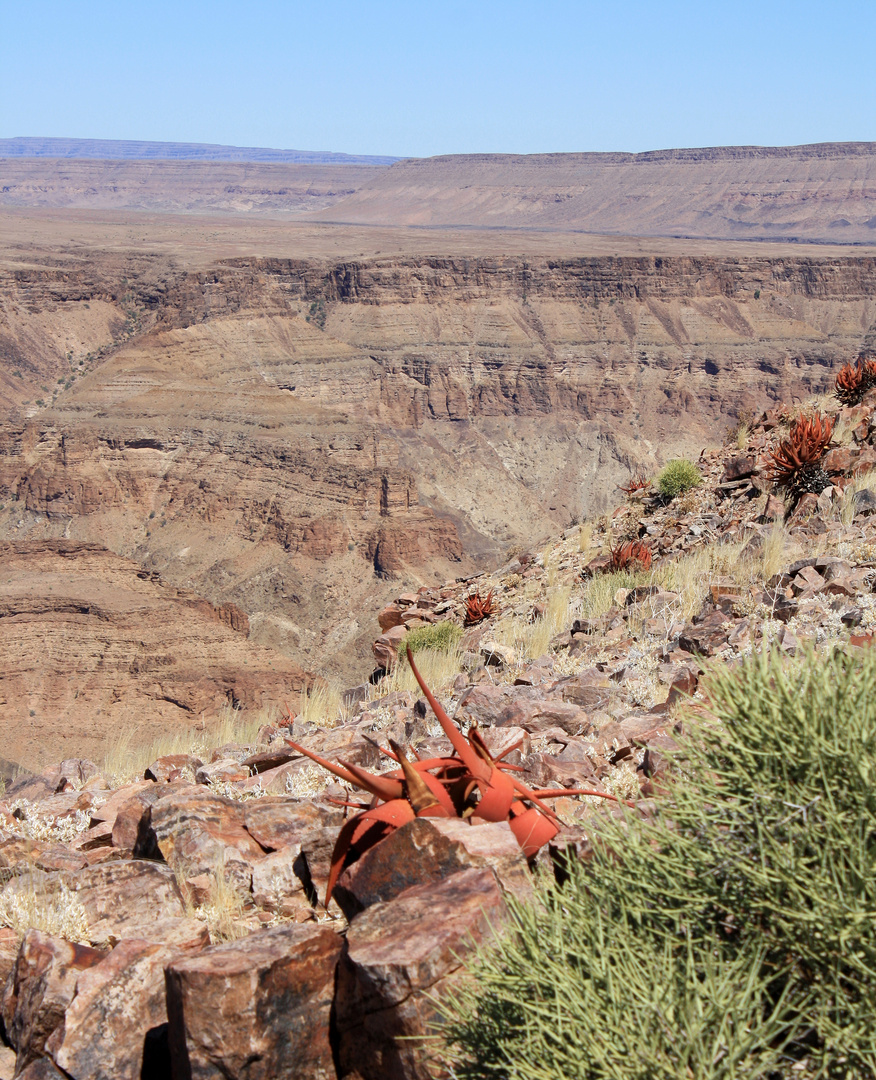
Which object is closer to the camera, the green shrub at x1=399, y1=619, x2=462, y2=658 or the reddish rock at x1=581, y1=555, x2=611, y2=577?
the green shrub at x1=399, y1=619, x2=462, y2=658

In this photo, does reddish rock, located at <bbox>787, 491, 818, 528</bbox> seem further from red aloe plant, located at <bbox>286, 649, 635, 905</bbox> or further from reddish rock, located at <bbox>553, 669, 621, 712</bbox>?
red aloe plant, located at <bbox>286, 649, 635, 905</bbox>

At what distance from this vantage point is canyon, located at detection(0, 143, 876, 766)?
32.4 meters

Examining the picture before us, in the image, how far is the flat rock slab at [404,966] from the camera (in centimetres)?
226

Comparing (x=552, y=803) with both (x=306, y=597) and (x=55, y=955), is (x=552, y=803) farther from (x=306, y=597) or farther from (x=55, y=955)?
(x=306, y=597)

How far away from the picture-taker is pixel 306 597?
45.2 metres

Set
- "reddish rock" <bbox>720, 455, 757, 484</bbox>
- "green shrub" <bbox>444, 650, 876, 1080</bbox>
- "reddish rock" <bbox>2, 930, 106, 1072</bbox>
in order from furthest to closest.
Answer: "reddish rock" <bbox>720, 455, 757, 484</bbox> < "reddish rock" <bbox>2, 930, 106, 1072</bbox> < "green shrub" <bbox>444, 650, 876, 1080</bbox>

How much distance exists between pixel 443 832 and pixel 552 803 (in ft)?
→ 3.15

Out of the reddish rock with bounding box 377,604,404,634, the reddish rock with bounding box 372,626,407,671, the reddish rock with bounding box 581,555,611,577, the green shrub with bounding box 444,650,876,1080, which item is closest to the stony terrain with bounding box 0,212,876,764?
the reddish rock with bounding box 377,604,404,634

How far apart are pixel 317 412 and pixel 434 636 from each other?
1869 inches

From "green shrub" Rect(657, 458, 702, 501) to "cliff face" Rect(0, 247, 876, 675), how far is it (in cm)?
2757

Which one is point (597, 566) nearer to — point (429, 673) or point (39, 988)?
point (429, 673)

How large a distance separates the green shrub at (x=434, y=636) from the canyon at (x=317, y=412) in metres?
16.8

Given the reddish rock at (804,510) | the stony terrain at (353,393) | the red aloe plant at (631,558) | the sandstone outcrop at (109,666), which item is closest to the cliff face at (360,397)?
the stony terrain at (353,393)

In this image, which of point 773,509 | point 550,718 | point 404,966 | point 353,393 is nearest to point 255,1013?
point 404,966
